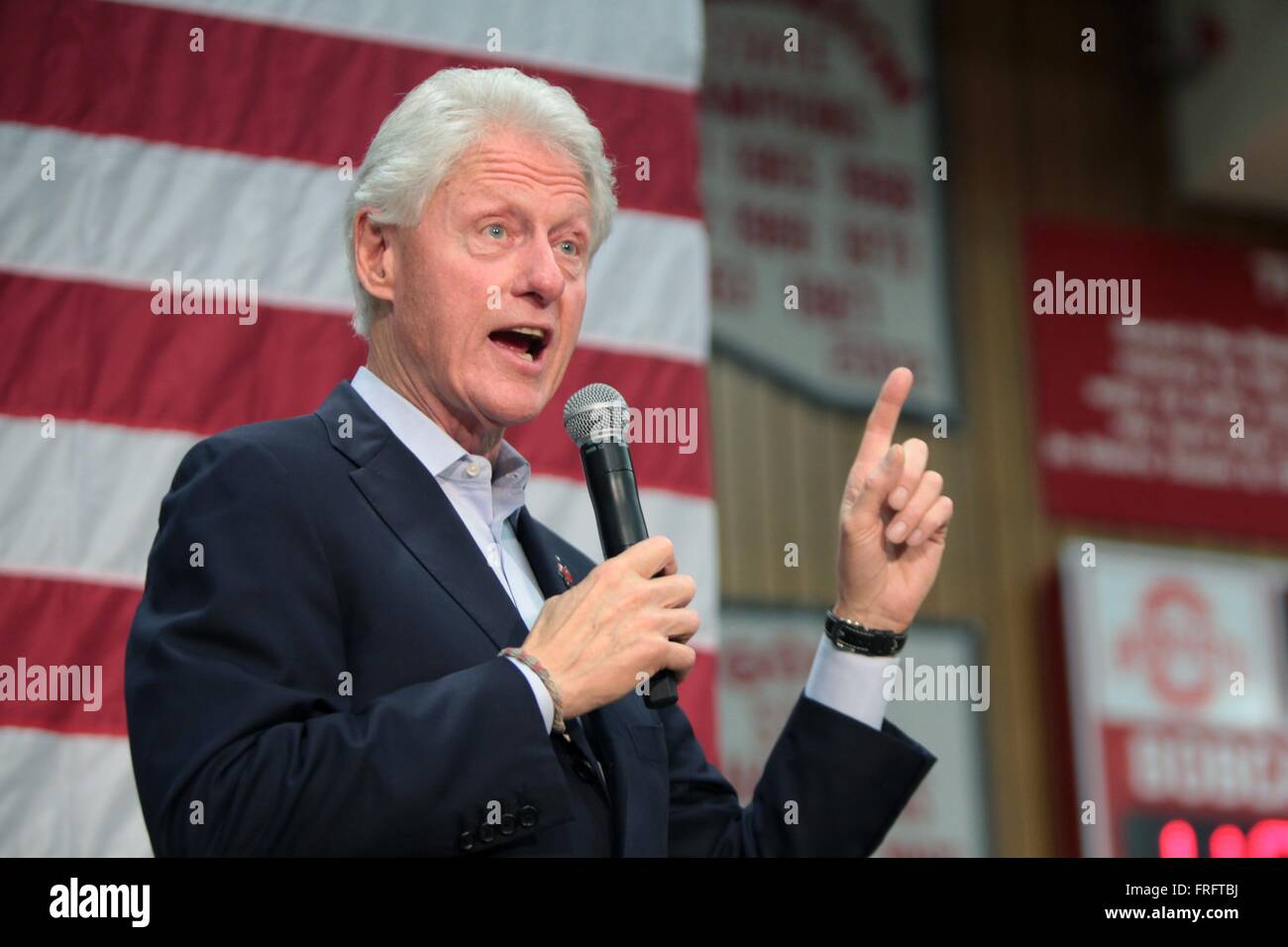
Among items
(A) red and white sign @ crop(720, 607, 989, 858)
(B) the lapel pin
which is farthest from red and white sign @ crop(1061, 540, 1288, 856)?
(B) the lapel pin

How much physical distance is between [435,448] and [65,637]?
81cm

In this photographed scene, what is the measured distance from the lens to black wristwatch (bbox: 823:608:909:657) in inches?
56.7

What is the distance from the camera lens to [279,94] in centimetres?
217

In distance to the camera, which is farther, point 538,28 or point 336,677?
point 538,28

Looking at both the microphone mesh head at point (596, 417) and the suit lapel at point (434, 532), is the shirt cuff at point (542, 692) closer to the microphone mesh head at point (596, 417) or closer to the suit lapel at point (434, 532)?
the suit lapel at point (434, 532)

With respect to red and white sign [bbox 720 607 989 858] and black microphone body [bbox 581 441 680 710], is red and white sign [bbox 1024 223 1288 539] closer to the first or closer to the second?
red and white sign [bbox 720 607 989 858]

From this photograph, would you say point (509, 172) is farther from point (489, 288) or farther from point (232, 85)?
point (232, 85)

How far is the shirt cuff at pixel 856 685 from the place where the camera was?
1.44 m

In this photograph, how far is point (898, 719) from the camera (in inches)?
152

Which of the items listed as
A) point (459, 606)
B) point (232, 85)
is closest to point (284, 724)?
point (459, 606)

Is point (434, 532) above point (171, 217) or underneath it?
underneath

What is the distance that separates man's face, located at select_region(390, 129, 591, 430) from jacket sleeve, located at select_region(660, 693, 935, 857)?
0.38 meters

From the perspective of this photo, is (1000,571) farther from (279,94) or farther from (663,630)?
(663,630)

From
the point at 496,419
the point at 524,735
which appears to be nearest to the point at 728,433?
the point at 496,419
